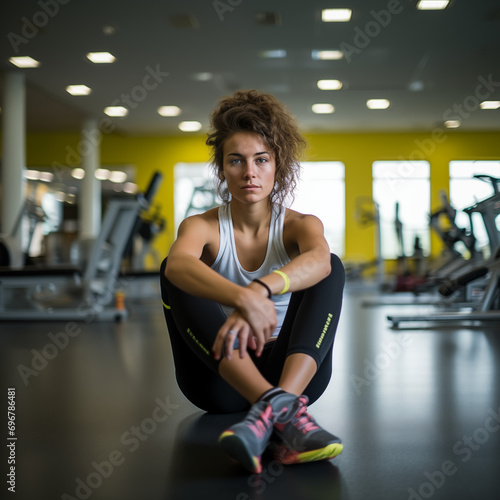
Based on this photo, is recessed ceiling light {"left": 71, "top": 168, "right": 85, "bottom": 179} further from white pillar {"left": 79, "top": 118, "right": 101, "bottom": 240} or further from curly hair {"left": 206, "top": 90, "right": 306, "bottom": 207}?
curly hair {"left": 206, "top": 90, "right": 306, "bottom": 207}

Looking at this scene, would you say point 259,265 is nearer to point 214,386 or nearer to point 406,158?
point 214,386

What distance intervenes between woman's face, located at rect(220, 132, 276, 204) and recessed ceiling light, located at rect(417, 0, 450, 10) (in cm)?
454

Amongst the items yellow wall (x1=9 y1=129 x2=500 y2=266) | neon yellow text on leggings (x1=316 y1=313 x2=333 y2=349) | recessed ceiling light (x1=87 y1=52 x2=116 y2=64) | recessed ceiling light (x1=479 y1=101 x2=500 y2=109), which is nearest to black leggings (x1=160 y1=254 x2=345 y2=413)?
neon yellow text on leggings (x1=316 y1=313 x2=333 y2=349)

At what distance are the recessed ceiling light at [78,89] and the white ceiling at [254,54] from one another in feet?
0.41

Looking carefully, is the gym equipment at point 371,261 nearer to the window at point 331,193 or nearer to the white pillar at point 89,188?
the window at point 331,193

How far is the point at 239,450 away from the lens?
984 millimetres

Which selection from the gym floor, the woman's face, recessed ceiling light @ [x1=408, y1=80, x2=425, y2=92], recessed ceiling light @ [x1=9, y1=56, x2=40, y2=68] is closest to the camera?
the gym floor

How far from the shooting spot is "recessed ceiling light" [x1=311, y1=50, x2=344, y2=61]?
641cm

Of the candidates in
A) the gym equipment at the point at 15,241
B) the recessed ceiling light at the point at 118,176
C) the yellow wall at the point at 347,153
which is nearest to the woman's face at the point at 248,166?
the gym equipment at the point at 15,241

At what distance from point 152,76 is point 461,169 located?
20.2 ft

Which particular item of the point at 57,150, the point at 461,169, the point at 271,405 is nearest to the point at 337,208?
the point at 461,169

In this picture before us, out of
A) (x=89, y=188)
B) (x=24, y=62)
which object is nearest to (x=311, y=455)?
(x=24, y=62)

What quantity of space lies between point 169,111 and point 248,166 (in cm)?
822

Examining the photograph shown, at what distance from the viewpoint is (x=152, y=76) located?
7.21 meters
